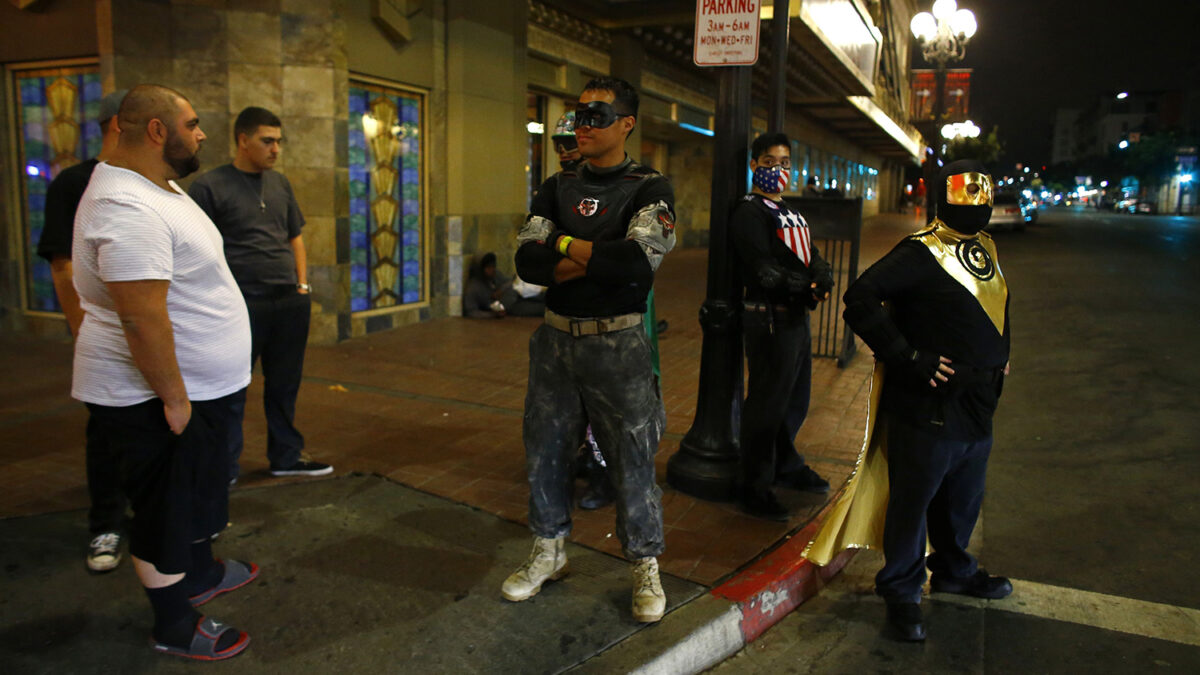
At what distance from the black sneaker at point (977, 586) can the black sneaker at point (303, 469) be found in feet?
10.4

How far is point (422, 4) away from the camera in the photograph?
9539 millimetres

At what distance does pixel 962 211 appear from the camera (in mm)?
3254

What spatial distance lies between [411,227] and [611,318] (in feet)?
24.0

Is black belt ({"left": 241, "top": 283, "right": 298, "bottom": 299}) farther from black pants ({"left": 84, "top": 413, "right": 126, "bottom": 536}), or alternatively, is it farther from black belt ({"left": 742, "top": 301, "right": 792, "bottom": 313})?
black belt ({"left": 742, "top": 301, "right": 792, "bottom": 313})

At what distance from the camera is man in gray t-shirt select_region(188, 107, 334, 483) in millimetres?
4238

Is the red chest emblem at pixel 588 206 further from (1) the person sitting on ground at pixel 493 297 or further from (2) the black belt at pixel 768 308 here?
(1) the person sitting on ground at pixel 493 297

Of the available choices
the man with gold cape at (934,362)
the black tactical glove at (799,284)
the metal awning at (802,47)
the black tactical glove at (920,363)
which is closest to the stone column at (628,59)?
the metal awning at (802,47)

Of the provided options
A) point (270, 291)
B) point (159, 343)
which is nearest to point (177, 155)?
point (159, 343)

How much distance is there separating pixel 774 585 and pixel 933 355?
115 centimetres

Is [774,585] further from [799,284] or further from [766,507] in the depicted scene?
[799,284]

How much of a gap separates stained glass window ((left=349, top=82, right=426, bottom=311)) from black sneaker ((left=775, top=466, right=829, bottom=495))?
5.84 m

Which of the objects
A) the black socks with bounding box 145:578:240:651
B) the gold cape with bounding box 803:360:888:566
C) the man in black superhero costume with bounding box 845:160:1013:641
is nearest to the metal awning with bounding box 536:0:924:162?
the man in black superhero costume with bounding box 845:160:1013:641

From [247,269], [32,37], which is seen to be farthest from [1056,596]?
[32,37]

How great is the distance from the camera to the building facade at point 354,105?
→ 309 inches
